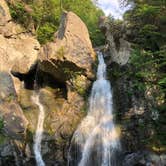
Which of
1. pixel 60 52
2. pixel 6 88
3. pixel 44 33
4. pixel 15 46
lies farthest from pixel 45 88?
pixel 44 33

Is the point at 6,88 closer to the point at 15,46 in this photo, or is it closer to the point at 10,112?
the point at 10,112

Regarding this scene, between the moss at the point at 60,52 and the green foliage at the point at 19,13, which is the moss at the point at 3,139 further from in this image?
the green foliage at the point at 19,13

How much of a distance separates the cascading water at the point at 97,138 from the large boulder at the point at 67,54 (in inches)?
77.1

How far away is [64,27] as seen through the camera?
1900 cm

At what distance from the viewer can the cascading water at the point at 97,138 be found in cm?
1436

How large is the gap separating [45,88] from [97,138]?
16.1ft

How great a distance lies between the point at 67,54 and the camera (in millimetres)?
17562

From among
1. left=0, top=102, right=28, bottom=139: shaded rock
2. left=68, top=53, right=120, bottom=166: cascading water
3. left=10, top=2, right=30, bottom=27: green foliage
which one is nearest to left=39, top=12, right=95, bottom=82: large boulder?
left=68, top=53, right=120, bottom=166: cascading water

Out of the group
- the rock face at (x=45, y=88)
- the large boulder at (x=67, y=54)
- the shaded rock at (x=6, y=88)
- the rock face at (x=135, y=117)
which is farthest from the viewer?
the large boulder at (x=67, y=54)

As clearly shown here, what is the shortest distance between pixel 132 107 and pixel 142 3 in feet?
20.0

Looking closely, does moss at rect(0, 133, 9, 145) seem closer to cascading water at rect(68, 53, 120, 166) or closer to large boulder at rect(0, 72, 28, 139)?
large boulder at rect(0, 72, 28, 139)

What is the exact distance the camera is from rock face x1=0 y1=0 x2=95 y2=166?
49.8ft

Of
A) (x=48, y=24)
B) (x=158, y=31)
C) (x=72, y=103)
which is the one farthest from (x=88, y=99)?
(x=48, y=24)

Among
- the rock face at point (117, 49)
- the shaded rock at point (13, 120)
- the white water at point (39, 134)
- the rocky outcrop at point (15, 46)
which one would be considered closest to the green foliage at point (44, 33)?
the rocky outcrop at point (15, 46)
